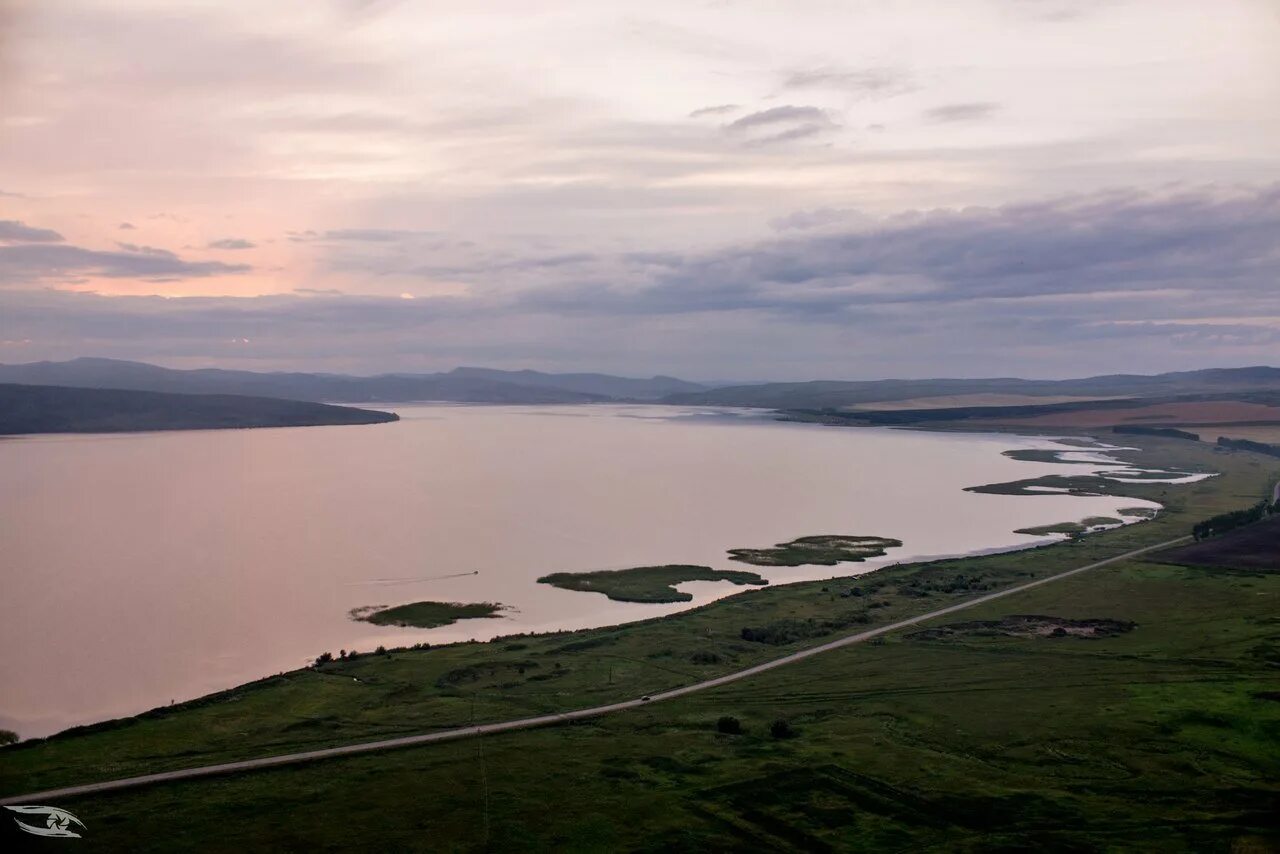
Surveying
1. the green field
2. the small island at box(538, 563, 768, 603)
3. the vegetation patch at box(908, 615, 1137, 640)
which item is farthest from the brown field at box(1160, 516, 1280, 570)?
the small island at box(538, 563, 768, 603)

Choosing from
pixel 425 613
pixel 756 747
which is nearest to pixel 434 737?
pixel 756 747

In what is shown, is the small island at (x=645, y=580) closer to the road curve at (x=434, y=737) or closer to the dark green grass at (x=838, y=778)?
the road curve at (x=434, y=737)

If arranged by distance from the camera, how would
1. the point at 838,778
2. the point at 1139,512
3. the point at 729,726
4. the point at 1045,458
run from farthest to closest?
the point at 1045,458, the point at 1139,512, the point at 729,726, the point at 838,778

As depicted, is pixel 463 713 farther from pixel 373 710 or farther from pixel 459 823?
pixel 459 823

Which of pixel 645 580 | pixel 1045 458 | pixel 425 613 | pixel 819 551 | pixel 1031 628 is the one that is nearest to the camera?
pixel 1031 628

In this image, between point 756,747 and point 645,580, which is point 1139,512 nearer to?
point 645,580
